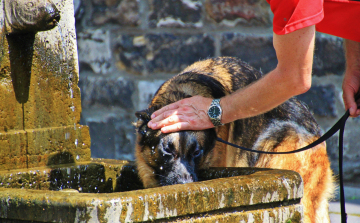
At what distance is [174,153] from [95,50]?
2.79m

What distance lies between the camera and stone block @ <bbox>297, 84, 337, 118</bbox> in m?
5.33

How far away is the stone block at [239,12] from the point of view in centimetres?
522

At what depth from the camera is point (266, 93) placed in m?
2.42

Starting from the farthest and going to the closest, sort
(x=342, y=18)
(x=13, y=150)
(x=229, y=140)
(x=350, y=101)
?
(x=229, y=140) < (x=13, y=150) < (x=350, y=101) < (x=342, y=18)

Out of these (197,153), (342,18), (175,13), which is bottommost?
(197,153)

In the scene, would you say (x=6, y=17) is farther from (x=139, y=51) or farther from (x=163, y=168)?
(x=139, y=51)

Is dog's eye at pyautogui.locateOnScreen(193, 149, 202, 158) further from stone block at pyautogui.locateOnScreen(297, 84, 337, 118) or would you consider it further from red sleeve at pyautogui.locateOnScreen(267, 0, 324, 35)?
stone block at pyautogui.locateOnScreen(297, 84, 337, 118)

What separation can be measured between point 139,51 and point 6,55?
2.59 meters

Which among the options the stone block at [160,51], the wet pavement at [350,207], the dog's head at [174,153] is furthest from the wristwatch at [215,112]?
the stone block at [160,51]

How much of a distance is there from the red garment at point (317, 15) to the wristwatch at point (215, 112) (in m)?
0.76

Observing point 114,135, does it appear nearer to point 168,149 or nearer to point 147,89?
point 147,89

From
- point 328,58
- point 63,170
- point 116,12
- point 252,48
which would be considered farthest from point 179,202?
point 328,58

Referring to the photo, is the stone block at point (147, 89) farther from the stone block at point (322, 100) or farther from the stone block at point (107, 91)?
the stone block at point (322, 100)

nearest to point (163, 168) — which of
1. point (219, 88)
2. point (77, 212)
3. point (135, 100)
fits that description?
point (219, 88)
